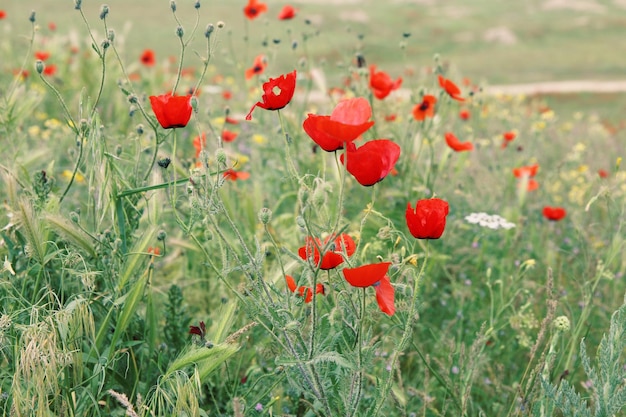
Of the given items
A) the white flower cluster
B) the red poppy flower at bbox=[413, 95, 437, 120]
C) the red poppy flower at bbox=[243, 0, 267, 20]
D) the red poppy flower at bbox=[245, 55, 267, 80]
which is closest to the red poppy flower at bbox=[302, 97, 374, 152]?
the white flower cluster

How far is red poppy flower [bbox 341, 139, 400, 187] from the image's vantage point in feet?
4.67

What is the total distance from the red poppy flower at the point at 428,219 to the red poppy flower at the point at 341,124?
0.80ft

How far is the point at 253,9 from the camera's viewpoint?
3514 millimetres

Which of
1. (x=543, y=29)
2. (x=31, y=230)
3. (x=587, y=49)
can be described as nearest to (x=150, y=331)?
(x=31, y=230)

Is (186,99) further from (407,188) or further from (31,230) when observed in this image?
(407,188)

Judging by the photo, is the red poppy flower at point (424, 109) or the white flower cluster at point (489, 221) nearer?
the white flower cluster at point (489, 221)

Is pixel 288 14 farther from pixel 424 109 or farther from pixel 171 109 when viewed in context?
pixel 171 109

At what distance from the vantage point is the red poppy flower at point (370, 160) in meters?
1.42

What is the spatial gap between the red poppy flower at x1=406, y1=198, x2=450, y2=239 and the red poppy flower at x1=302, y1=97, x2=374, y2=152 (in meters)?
0.24

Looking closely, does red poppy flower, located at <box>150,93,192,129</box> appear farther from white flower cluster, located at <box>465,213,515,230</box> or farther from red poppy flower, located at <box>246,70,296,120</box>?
white flower cluster, located at <box>465,213,515,230</box>

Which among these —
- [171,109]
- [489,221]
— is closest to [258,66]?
[489,221]

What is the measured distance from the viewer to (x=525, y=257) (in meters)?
3.20

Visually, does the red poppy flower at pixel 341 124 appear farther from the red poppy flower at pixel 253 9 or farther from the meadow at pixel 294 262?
the red poppy flower at pixel 253 9

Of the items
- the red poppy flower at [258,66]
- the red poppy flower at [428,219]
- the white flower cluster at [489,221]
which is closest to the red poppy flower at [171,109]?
the red poppy flower at [428,219]
